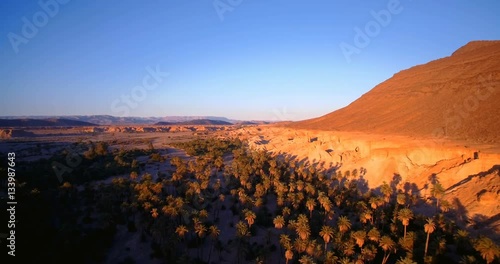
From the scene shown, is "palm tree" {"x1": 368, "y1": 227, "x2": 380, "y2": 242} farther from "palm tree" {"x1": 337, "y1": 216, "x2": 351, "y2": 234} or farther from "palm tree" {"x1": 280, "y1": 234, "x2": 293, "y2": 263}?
"palm tree" {"x1": 280, "y1": 234, "x2": 293, "y2": 263}

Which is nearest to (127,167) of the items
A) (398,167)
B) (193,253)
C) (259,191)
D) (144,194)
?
(144,194)

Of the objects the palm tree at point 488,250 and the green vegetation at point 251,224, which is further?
the green vegetation at point 251,224

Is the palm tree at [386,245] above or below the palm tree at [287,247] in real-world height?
above

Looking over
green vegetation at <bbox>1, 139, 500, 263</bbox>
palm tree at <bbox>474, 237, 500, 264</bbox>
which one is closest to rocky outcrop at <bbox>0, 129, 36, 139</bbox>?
green vegetation at <bbox>1, 139, 500, 263</bbox>

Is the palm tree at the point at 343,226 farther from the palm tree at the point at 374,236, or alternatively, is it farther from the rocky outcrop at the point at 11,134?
the rocky outcrop at the point at 11,134

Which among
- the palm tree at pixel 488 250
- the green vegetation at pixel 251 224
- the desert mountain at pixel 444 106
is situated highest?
the desert mountain at pixel 444 106

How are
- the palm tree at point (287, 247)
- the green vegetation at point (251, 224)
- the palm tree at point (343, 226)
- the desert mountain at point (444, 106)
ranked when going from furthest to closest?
the desert mountain at point (444, 106)
the palm tree at point (343, 226)
the green vegetation at point (251, 224)
the palm tree at point (287, 247)

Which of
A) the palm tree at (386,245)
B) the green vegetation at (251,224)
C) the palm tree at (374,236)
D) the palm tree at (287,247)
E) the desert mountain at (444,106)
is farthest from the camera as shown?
the desert mountain at (444,106)

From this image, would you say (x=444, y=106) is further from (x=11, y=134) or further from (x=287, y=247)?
(x=11, y=134)

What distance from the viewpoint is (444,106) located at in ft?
232

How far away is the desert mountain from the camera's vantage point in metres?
58.0

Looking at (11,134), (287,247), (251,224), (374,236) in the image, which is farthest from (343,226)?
(11,134)

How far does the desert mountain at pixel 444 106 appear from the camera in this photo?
5802 centimetres

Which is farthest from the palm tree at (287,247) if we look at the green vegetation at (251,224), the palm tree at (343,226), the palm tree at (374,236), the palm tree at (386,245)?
the palm tree at (386,245)
